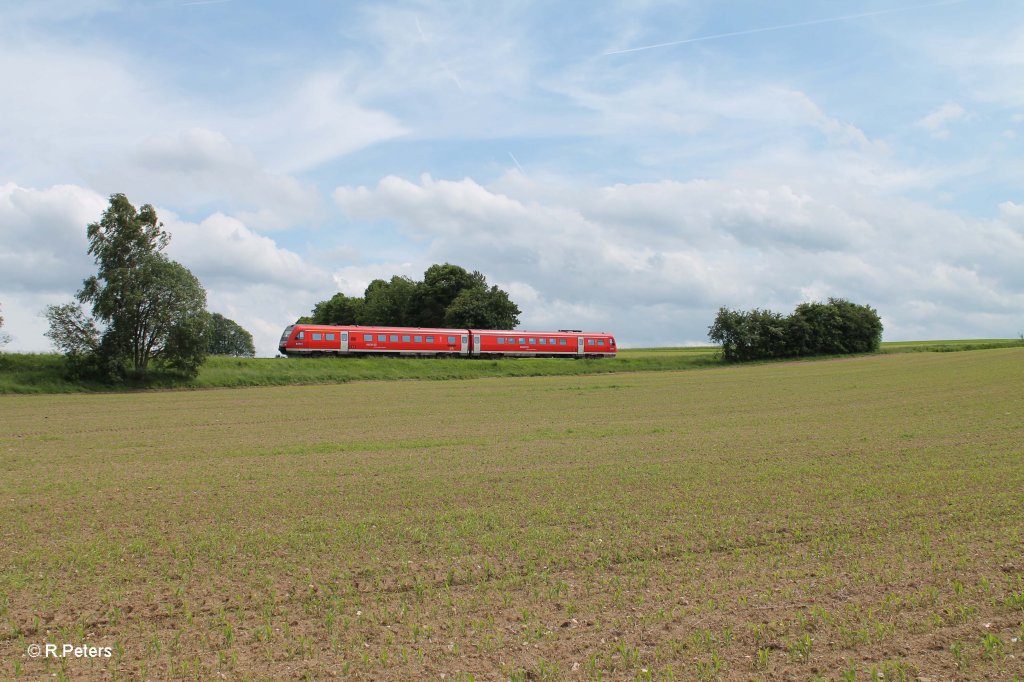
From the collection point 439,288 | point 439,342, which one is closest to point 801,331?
point 439,342

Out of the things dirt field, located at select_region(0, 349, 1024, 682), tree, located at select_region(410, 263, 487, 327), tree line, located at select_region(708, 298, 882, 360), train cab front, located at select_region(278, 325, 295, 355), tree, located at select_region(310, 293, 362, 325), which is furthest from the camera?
tree, located at select_region(310, 293, 362, 325)

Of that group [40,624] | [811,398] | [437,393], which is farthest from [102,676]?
[437,393]

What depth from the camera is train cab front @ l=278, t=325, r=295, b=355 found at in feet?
225

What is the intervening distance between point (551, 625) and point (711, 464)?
11.1m

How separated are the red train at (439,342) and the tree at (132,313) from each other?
13220mm

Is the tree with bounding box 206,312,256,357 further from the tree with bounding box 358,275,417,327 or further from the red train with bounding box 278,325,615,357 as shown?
the red train with bounding box 278,325,615,357

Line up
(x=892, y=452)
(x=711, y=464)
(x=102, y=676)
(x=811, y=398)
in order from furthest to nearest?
1. (x=811, y=398)
2. (x=892, y=452)
3. (x=711, y=464)
4. (x=102, y=676)

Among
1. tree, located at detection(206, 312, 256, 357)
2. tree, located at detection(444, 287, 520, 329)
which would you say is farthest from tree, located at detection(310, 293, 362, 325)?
tree, located at detection(444, 287, 520, 329)

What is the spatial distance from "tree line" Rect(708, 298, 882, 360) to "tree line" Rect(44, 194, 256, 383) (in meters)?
53.2

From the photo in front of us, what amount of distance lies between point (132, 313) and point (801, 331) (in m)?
67.5

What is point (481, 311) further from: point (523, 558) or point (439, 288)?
point (523, 558)

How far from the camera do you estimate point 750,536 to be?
37.6 feet

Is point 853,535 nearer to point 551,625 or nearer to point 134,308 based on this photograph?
point 551,625

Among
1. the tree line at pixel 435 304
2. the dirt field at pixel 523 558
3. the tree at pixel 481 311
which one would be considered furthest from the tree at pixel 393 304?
the dirt field at pixel 523 558
